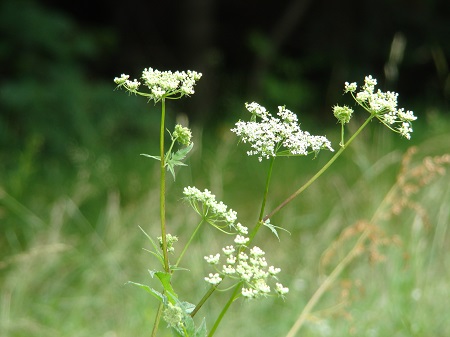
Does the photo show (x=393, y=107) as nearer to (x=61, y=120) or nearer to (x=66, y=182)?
(x=66, y=182)

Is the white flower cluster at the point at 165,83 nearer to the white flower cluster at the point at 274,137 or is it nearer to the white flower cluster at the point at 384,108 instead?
the white flower cluster at the point at 274,137

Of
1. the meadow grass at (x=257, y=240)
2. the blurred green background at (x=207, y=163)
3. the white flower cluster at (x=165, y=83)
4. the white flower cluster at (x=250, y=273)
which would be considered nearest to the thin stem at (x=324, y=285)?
the blurred green background at (x=207, y=163)

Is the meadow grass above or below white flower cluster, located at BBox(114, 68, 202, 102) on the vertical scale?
above

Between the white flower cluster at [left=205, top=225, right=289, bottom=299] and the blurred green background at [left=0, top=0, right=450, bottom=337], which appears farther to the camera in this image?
the blurred green background at [left=0, top=0, right=450, bottom=337]

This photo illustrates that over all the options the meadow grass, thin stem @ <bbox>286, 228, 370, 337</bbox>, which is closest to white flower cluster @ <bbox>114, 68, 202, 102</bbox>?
thin stem @ <bbox>286, 228, 370, 337</bbox>

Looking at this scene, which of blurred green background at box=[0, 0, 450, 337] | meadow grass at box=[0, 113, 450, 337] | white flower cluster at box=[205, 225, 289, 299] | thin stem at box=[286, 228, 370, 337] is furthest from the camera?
blurred green background at box=[0, 0, 450, 337]

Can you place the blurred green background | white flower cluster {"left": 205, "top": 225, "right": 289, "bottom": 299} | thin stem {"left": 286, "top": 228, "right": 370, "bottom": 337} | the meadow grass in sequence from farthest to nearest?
1. the blurred green background
2. the meadow grass
3. thin stem {"left": 286, "top": 228, "right": 370, "bottom": 337}
4. white flower cluster {"left": 205, "top": 225, "right": 289, "bottom": 299}

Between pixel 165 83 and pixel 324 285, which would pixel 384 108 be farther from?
pixel 324 285

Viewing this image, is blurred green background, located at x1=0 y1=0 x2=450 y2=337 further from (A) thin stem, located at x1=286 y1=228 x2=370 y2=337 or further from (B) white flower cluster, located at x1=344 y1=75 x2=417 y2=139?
(B) white flower cluster, located at x1=344 y1=75 x2=417 y2=139
